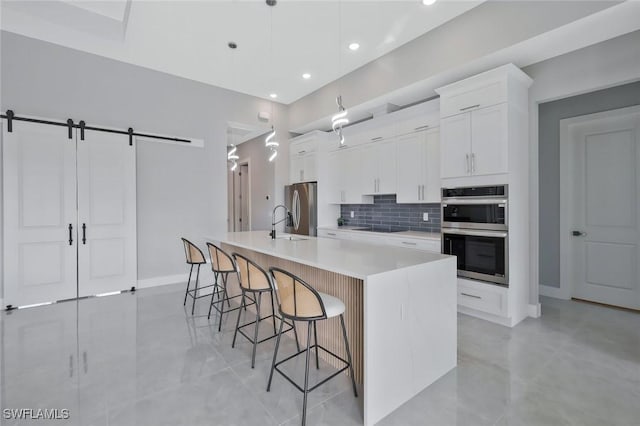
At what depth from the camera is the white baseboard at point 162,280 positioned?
474cm

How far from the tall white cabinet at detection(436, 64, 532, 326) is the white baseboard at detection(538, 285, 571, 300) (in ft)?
3.57

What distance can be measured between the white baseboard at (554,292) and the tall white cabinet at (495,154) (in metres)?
1.09

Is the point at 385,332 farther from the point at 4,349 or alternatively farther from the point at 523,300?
the point at 4,349

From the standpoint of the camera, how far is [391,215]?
16.7 ft

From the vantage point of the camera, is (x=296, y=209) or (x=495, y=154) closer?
(x=495, y=154)

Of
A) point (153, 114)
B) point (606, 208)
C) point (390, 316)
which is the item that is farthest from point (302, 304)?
point (153, 114)

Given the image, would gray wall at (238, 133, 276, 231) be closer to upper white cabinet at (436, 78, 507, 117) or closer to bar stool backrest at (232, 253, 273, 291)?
upper white cabinet at (436, 78, 507, 117)

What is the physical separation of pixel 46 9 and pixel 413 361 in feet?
17.8

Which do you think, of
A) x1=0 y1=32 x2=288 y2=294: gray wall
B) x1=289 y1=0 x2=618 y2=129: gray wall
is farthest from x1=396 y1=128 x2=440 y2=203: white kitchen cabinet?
x1=0 y1=32 x2=288 y2=294: gray wall

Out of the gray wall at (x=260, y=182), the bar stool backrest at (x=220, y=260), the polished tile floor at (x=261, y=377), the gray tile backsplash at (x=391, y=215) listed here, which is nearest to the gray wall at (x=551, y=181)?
the polished tile floor at (x=261, y=377)

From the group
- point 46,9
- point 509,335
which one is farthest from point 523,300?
point 46,9

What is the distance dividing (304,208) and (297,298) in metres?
3.78

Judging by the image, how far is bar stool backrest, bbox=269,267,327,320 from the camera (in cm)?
184

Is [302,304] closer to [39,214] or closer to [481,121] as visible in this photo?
[481,121]
